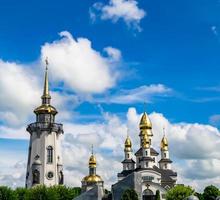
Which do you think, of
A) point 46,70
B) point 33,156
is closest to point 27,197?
point 33,156

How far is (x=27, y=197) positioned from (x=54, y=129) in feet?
51.8

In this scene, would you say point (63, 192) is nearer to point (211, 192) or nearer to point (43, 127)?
point (43, 127)

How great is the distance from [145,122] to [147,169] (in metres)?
12.9

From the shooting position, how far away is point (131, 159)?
9444cm

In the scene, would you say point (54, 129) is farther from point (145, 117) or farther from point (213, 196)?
point (213, 196)

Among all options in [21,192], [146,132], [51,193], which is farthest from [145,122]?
[21,192]

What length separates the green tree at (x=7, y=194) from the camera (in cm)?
7156

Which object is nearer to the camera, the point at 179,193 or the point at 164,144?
the point at 179,193

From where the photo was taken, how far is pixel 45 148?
82812 mm

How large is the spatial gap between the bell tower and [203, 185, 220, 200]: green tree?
24.8m

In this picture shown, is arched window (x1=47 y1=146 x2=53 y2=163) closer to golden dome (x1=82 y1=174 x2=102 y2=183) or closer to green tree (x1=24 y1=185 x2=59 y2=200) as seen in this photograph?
green tree (x1=24 y1=185 x2=59 y2=200)

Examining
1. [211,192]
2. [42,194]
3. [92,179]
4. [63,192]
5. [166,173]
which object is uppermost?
[166,173]

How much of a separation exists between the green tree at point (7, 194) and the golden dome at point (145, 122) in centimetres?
2974

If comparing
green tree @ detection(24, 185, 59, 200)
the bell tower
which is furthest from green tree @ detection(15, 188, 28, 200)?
the bell tower
